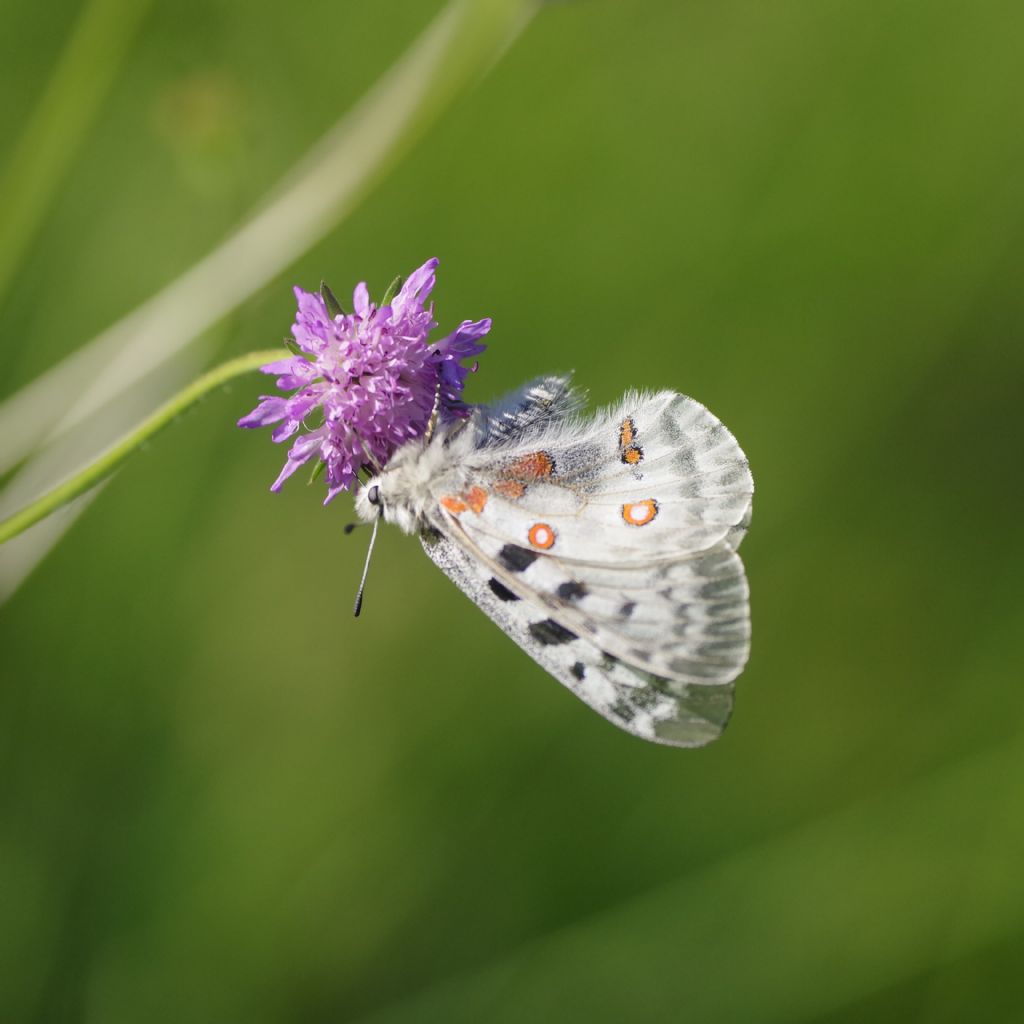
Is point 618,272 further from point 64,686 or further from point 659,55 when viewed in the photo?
point 64,686

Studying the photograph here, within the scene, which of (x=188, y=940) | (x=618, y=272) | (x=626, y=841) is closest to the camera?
(x=188, y=940)

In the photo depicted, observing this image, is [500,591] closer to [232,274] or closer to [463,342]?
[463,342]

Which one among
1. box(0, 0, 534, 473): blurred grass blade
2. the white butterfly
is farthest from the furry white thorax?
box(0, 0, 534, 473): blurred grass blade

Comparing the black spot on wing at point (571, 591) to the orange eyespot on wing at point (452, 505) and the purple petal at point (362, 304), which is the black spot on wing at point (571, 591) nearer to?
the orange eyespot on wing at point (452, 505)

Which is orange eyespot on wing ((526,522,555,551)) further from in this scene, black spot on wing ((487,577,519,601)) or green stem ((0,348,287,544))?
green stem ((0,348,287,544))

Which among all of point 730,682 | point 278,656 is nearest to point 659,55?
point 278,656
